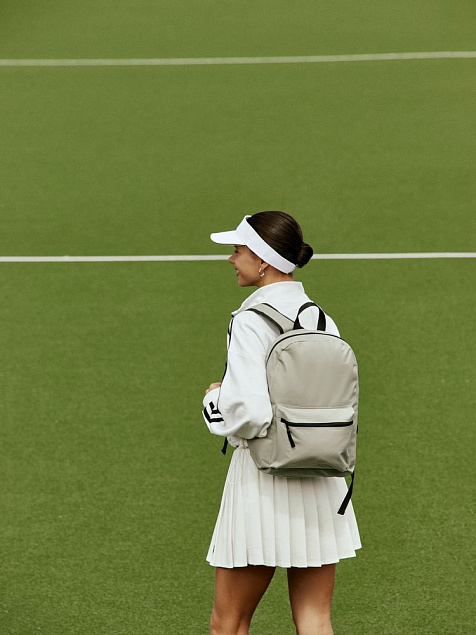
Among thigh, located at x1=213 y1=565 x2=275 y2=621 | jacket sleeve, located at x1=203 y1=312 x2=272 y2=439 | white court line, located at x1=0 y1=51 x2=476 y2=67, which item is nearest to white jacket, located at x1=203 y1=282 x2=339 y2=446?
jacket sleeve, located at x1=203 y1=312 x2=272 y2=439

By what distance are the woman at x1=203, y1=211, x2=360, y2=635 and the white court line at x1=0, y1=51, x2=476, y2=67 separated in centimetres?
1219

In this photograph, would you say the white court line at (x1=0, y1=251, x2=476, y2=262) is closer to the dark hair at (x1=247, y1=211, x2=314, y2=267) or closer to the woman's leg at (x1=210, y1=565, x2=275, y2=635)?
the dark hair at (x1=247, y1=211, x2=314, y2=267)

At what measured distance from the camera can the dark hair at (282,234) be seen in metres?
4.07

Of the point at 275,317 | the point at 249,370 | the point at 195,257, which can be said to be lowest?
the point at 195,257

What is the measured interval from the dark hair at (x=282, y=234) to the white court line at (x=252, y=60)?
12168 mm

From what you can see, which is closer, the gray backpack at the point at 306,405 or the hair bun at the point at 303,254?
the gray backpack at the point at 306,405

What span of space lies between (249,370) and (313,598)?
3.24ft

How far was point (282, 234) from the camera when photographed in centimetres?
406

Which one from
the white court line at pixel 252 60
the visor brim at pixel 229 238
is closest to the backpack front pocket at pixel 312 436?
the visor brim at pixel 229 238

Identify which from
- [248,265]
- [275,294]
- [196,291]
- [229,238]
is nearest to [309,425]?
[275,294]

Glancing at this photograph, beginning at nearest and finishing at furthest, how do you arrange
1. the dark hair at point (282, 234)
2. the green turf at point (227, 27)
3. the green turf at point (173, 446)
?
1. the dark hair at point (282, 234)
2. the green turf at point (173, 446)
3. the green turf at point (227, 27)

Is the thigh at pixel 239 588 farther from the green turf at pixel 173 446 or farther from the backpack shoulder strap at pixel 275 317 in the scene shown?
the green turf at pixel 173 446

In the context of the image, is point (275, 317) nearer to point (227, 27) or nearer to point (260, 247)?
point (260, 247)

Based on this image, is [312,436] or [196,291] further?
[196,291]
